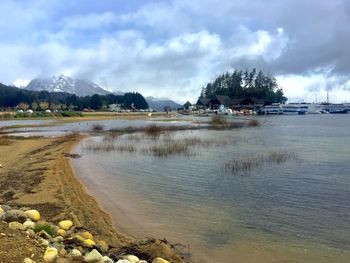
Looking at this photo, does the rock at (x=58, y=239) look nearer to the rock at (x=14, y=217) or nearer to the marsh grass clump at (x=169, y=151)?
the rock at (x=14, y=217)

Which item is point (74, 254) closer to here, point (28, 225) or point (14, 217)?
point (28, 225)

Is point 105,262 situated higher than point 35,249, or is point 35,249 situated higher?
point 35,249

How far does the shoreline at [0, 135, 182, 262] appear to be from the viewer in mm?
13711

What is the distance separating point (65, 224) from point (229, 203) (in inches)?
316

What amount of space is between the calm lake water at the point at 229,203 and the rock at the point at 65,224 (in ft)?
7.06

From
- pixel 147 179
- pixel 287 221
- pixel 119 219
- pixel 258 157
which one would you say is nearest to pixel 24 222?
pixel 119 219

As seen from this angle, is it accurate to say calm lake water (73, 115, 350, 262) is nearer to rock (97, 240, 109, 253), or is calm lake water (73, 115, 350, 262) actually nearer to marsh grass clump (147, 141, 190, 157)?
rock (97, 240, 109, 253)

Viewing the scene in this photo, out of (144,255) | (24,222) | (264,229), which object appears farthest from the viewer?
(264,229)

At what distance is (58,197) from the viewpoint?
19.3 meters

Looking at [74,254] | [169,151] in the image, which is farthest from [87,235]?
[169,151]

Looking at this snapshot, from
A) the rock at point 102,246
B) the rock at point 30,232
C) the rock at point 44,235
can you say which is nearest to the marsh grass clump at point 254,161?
the rock at point 102,246

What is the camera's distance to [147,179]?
1022 inches

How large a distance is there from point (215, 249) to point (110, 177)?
14825 mm

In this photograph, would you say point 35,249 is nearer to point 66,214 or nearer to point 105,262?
point 105,262
